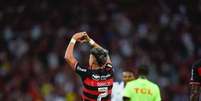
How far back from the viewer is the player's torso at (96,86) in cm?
1065

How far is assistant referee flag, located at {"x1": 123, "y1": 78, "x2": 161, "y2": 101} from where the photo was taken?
41.0ft

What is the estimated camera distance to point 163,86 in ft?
65.1

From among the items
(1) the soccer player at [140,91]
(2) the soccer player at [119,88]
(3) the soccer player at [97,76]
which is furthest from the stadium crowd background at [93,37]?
(3) the soccer player at [97,76]

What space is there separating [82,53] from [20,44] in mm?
1739

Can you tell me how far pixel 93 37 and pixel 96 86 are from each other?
34.1ft

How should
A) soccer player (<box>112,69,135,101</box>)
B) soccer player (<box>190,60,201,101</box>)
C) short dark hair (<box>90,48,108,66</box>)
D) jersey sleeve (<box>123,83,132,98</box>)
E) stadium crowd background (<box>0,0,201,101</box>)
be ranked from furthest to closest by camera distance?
stadium crowd background (<box>0,0,201,101</box>), soccer player (<box>112,69,135,101</box>), jersey sleeve (<box>123,83,132,98</box>), soccer player (<box>190,60,201,101</box>), short dark hair (<box>90,48,108,66</box>)

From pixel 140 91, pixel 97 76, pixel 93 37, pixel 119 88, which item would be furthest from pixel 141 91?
pixel 93 37

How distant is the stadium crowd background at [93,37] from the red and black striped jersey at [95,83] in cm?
842

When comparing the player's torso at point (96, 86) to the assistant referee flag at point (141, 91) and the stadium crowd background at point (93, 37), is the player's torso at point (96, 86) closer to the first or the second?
the assistant referee flag at point (141, 91)

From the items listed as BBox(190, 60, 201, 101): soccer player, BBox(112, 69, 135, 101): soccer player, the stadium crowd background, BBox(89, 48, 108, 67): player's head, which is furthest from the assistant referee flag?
the stadium crowd background

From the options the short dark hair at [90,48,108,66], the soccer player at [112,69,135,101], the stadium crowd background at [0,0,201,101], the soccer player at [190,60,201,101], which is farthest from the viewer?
the stadium crowd background at [0,0,201,101]

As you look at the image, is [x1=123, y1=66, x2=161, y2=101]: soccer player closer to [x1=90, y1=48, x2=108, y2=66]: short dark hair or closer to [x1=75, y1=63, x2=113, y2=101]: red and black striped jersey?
[x1=75, y1=63, x2=113, y2=101]: red and black striped jersey

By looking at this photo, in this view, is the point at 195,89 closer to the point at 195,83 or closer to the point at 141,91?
the point at 195,83

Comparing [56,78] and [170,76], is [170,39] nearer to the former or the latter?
[170,76]
